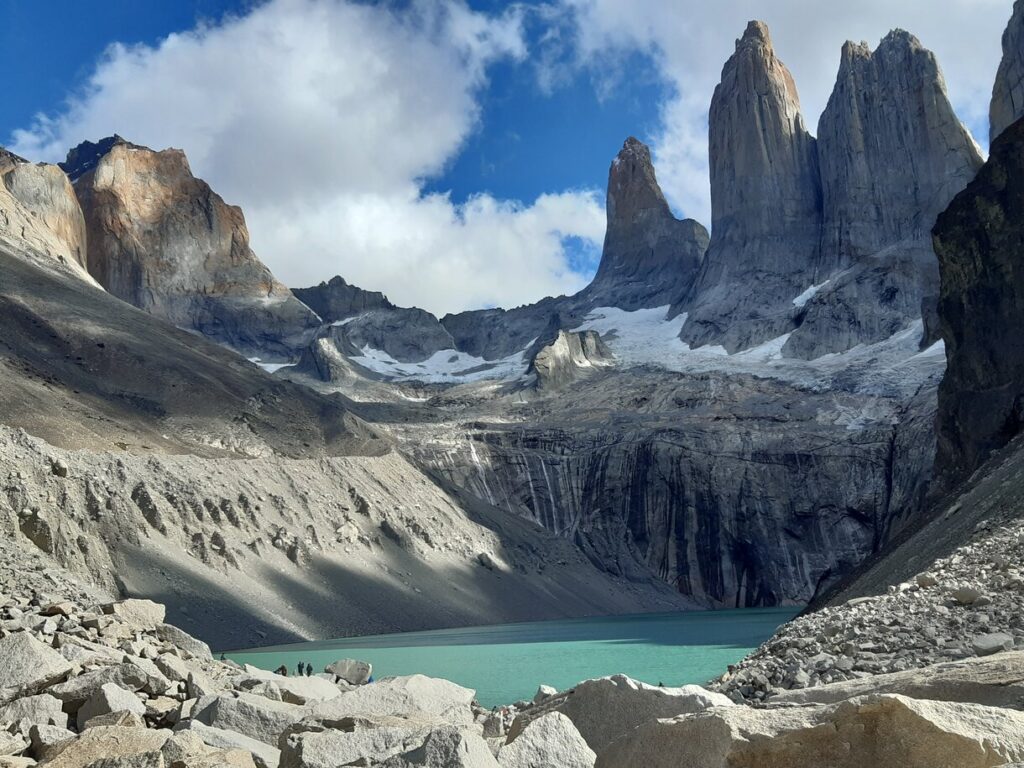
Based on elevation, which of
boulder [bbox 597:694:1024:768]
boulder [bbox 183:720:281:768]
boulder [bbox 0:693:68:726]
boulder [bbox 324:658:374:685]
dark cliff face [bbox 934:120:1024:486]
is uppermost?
dark cliff face [bbox 934:120:1024:486]

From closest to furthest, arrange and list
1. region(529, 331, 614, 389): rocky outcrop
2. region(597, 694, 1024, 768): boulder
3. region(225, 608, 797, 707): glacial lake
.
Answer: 1. region(597, 694, 1024, 768): boulder
2. region(225, 608, 797, 707): glacial lake
3. region(529, 331, 614, 389): rocky outcrop

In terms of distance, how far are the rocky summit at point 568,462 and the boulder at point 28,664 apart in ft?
0.19

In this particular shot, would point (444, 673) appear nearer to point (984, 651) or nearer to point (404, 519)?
point (984, 651)

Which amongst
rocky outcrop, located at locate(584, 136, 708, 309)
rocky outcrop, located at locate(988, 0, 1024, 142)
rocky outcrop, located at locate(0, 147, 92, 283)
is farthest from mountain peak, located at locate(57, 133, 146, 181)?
rocky outcrop, located at locate(988, 0, 1024, 142)

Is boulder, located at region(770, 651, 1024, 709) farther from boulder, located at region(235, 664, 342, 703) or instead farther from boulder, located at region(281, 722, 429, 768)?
boulder, located at region(235, 664, 342, 703)

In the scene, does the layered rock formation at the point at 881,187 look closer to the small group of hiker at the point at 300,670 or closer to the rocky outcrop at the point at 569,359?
the rocky outcrop at the point at 569,359

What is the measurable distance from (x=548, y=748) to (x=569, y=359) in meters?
126

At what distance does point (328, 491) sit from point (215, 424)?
29.5 feet

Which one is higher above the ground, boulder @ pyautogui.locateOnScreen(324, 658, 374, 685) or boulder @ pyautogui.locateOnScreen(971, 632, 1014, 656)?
boulder @ pyautogui.locateOnScreen(971, 632, 1014, 656)

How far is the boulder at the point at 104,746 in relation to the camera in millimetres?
7910

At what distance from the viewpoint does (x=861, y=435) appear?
3846 inches

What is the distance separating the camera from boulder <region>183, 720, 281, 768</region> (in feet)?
31.0

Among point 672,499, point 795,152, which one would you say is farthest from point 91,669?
point 795,152

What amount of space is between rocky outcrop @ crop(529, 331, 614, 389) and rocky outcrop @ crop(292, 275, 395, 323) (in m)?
51.7
